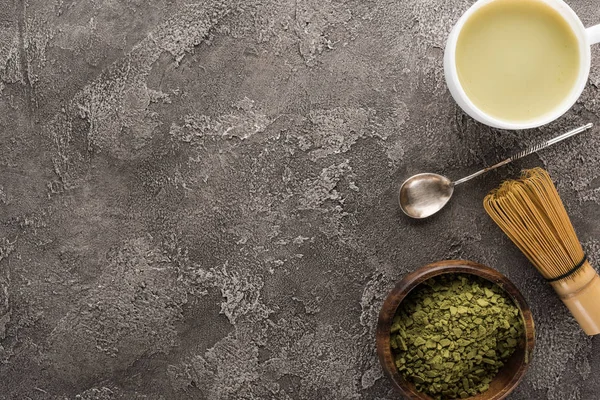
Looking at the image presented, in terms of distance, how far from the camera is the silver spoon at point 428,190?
1021mm

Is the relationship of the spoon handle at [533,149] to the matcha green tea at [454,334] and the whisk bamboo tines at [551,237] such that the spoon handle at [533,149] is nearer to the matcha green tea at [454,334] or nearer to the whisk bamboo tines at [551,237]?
the whisk bamboo tines at [551,237]

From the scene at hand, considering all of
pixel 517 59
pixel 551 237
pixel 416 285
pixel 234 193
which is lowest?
pixel 551 237

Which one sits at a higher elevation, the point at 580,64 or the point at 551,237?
the point at 580,64

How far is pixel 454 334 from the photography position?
94cm

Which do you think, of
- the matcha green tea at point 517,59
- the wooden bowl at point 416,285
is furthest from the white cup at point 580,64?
the wooden bowl at point 416,285

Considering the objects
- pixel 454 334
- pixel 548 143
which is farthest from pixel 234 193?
pixel 548 143

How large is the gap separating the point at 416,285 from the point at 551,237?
23 centimetres

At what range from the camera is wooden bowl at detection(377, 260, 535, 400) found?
95cm

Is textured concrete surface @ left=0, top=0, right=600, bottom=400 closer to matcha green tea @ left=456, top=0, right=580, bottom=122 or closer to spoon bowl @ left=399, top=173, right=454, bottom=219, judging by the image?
spoon bowl @ left=399, top=173, right=454, bottom=219

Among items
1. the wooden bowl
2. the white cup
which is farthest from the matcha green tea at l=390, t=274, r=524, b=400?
the white cup

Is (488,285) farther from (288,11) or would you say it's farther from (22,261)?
(22,261)

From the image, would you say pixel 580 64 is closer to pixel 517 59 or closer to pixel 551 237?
pixel 517 59

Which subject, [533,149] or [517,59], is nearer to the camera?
[517,59]

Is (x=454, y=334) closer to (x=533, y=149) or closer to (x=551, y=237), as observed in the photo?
(x=551, y=237)
